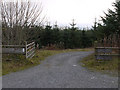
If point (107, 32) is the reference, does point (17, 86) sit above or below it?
below

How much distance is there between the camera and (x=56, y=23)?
20531 millimetres

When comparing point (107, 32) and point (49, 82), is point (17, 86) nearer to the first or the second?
point (49, 82)

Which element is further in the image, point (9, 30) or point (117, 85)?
point (9, 30)

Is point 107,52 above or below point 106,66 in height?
above

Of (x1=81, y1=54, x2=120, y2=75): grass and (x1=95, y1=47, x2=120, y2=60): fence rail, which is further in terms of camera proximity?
(x1=95, y1=47, x2=120, y2=60): fence rail

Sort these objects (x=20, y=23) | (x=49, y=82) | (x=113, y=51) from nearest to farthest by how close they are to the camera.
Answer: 1. (x=49, y=82)
2. (x=113, y=51)
3. (x=20, y=23)

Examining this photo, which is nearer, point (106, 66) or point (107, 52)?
point (106, 66)

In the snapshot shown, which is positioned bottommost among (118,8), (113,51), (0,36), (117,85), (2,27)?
(117,85)

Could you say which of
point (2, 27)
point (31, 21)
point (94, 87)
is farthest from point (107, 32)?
point (2, 27)

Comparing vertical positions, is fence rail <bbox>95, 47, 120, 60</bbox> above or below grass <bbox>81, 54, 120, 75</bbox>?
above

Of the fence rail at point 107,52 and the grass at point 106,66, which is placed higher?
the fence rail at point 107,52

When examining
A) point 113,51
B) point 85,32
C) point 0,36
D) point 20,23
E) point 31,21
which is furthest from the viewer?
point 85,32

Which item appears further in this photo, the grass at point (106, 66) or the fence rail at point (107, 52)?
the fence rail at point (107, 52)

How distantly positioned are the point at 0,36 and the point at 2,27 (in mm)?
785
